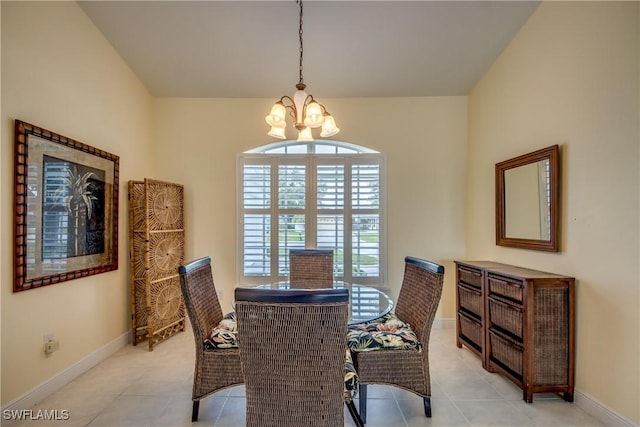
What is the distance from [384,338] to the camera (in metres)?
2.04

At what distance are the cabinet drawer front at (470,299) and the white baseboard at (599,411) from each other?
0.81 m

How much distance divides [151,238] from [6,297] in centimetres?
122

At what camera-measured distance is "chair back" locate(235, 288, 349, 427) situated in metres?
1.26

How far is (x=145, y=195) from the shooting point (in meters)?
3.03

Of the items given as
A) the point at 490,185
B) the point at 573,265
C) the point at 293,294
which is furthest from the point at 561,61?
the point at 293,294

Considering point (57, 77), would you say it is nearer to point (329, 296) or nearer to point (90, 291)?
point (90, 291)

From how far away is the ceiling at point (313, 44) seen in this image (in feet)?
8.57

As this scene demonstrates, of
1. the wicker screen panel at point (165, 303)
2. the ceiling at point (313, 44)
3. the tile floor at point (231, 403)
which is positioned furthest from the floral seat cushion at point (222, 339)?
the ceiling at point (313, 44)

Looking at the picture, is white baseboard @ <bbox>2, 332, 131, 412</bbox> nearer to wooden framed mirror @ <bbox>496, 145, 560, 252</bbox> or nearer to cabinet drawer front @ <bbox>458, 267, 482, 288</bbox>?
cabinet drawer front @ <bbox>458, 267, 482, 288</bbox>

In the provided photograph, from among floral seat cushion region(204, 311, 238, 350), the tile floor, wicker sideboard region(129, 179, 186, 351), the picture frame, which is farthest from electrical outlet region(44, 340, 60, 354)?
floral seat cushion region(204, 311, 238, 350)

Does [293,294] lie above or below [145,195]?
below

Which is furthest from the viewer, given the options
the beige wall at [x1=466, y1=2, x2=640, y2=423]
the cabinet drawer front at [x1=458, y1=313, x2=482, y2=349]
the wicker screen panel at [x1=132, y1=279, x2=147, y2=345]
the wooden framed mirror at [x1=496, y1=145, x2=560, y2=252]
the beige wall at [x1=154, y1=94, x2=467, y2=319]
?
the beige wall at [x1=154, y1=94, x2=467, y2=319]

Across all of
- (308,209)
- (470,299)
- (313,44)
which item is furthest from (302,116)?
(470,299)

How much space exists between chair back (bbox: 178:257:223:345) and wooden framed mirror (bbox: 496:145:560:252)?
102 inches
